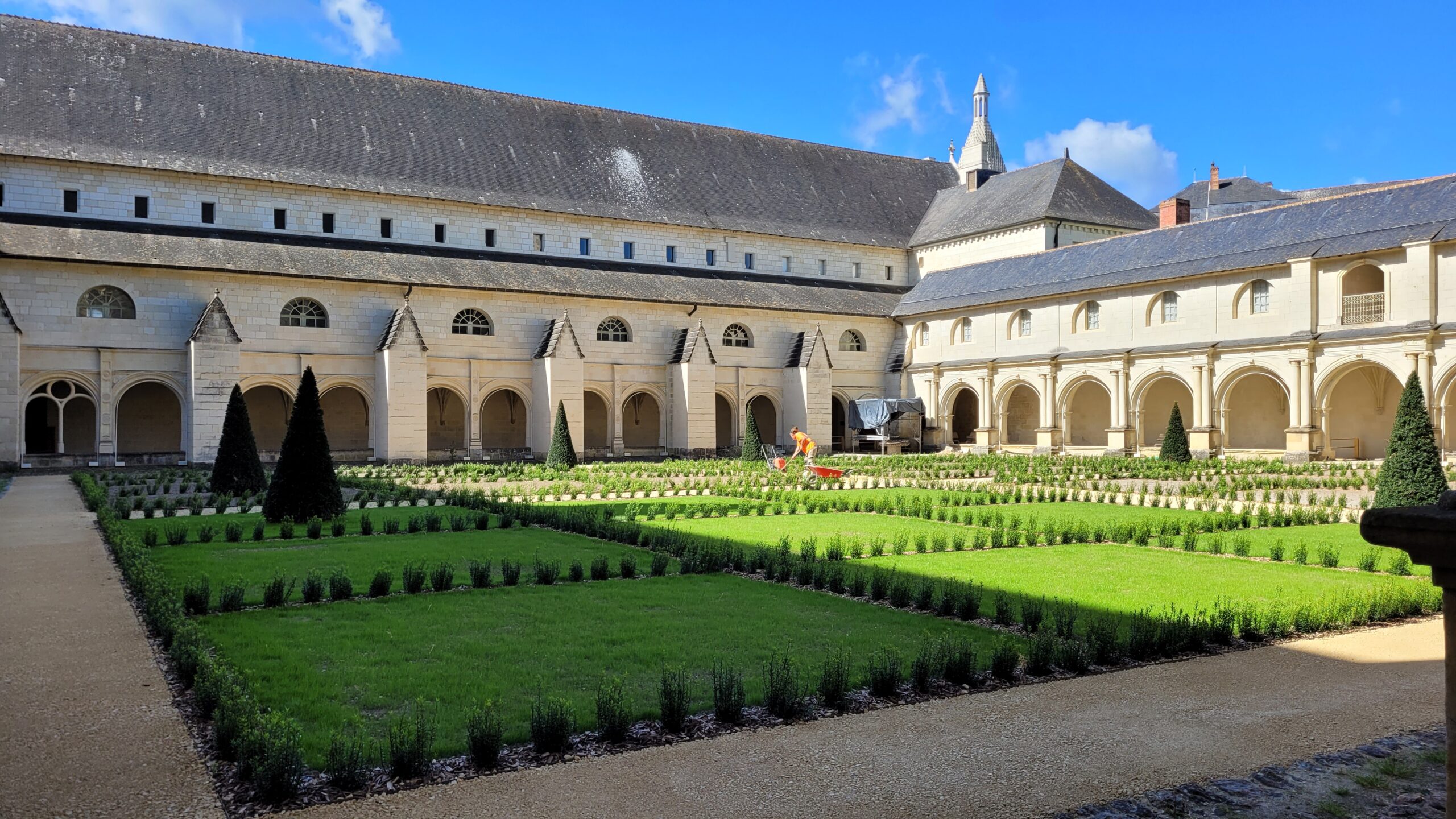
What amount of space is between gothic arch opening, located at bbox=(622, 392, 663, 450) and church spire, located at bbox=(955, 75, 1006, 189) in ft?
68.1

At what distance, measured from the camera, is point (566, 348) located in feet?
113

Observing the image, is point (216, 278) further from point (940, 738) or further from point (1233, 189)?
point (1233, 189)

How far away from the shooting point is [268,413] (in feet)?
111

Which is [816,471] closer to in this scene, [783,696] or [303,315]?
[303,315]

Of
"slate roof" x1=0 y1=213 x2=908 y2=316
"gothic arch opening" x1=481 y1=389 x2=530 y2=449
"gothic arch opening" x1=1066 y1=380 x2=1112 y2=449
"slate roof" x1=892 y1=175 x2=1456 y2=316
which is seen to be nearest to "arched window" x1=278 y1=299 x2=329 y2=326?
"slate roof" x1=0 y1=213 x2=908 y2=316

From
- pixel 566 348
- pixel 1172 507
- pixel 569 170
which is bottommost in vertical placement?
pixel 1172 507

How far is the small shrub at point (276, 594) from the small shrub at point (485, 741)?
5.08 meters

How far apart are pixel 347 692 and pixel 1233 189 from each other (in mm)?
71665

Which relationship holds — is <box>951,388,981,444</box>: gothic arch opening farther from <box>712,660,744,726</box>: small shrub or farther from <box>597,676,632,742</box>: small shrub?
<box>597,676,632,742</box>: small shrub

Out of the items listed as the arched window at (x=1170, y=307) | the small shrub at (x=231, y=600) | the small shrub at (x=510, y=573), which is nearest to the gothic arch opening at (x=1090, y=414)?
the arched window at (x=1170, y=307)

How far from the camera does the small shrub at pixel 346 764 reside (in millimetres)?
4980

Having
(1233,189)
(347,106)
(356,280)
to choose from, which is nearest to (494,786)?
(356,280)

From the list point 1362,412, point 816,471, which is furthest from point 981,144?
point 816,471

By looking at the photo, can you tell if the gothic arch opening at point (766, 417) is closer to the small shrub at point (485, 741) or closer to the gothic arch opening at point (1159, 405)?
the gothic arch opening at point (1159, 405)
